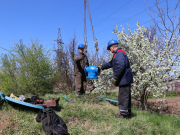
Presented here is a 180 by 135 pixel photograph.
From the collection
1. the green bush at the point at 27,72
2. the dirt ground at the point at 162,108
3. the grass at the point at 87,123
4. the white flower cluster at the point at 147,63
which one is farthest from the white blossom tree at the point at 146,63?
the green bush at the point at 27,72

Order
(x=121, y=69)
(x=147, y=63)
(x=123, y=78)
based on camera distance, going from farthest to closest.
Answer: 1. (x=147, y=63)
2. (x=123, y=78)
3. (x=121, y=69)

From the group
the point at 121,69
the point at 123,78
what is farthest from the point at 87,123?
the point at 121,69

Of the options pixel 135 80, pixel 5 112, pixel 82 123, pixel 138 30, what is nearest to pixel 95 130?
pixel 82 123

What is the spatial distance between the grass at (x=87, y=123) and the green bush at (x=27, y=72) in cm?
424

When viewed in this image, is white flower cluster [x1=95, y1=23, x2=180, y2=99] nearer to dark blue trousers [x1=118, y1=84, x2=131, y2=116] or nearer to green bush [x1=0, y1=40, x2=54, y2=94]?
dark blue trousers [x1=118, y1=84, x2=131, y2=116]

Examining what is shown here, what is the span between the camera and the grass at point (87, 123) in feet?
10.8

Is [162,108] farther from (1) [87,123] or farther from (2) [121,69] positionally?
(1) [87,123]

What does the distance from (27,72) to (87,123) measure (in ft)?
18.6

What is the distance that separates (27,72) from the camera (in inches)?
328

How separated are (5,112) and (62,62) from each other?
8.13m

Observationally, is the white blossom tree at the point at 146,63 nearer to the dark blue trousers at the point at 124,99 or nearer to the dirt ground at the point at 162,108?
the dirt ground at the point at 162,108

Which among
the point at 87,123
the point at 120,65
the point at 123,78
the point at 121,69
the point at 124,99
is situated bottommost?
the point at 87,123

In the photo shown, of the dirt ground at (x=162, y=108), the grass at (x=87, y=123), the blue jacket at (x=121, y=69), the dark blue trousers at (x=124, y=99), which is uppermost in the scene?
the blue jacket at (x=121, y=69)

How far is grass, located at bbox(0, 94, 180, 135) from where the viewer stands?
3.29 m
